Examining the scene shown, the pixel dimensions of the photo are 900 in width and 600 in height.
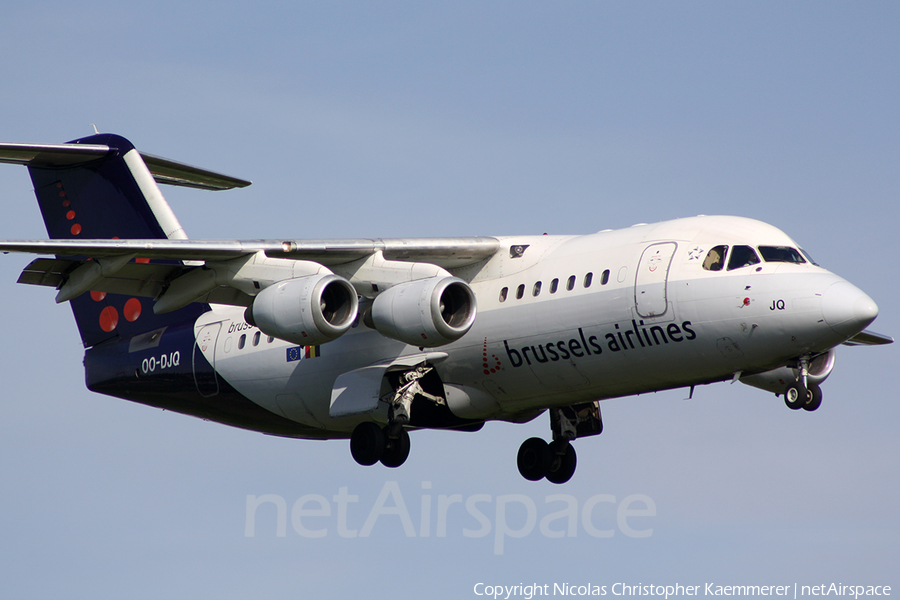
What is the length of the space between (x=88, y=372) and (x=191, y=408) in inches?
Answer: 67.8

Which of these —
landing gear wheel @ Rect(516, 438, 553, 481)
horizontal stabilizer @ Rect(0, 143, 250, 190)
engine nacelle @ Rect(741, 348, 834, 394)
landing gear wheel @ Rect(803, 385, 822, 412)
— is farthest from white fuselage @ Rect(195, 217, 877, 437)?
horizontal stabilizer @ Rect(0, 143, 250, 190)

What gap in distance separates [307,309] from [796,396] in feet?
16.0

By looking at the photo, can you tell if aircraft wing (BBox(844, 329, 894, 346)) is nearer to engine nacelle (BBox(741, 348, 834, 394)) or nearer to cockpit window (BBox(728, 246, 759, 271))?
engine nacelle (BBox(741, 348, 834, 394))

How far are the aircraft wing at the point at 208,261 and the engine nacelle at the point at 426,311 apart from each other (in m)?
0.53

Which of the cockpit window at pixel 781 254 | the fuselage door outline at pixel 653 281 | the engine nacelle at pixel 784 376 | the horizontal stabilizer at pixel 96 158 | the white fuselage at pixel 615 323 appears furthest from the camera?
the horizontal stabilizer at pixel 96 158

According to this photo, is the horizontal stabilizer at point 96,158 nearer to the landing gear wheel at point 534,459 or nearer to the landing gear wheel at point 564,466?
the landing gear wheel at point 534,459

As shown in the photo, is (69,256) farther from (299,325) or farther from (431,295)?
(431,295)

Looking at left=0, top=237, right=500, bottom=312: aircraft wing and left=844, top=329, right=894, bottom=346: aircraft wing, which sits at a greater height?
left=0, top=237, right=500, bottom=312: aircraft wing

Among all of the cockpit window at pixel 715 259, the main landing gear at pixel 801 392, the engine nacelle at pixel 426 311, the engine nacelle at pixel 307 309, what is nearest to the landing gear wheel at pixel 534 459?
the engine nacelle at pixel 426 311

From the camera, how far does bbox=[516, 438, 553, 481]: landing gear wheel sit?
49.5 feet

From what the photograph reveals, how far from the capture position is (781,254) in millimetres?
12156

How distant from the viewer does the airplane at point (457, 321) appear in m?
12.1

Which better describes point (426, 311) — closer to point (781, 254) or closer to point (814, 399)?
point (781, 254)

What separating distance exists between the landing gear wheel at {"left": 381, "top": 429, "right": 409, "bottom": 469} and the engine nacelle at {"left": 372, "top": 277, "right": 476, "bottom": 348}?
163 centimetres
